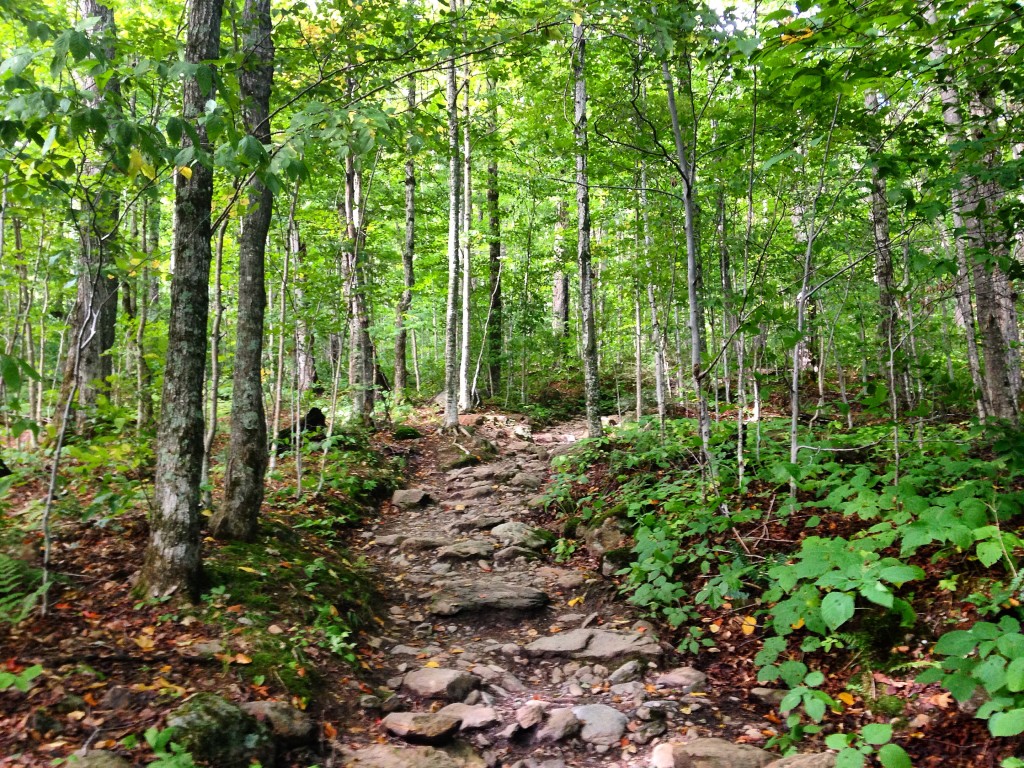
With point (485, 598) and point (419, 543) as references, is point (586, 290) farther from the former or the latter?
point (485, 598)

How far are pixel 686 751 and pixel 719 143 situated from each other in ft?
20.1

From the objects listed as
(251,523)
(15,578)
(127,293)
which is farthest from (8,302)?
(15,578)

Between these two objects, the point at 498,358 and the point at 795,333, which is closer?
the point at 795,333

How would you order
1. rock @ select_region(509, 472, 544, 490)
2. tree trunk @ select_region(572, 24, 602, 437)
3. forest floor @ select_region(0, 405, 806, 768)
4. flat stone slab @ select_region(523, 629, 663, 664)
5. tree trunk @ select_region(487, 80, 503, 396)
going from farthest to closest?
tree trunk @ select_region(487, 80, 503, 396)
tree trunk @ select_region(572, 24, 602, 437)
rock @ select_region(509, 472, 544, 490)
flat stone slab @ select_region(523, 629, 663, 664)
forest floor @ select_region(0, 405, 806, 768)

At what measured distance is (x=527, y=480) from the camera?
975 centimetres

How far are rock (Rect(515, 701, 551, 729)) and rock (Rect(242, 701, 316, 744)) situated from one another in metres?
1.32

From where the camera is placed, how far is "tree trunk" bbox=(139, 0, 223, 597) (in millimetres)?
4109

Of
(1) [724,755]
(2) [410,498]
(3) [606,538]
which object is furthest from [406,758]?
(2) [410,498]

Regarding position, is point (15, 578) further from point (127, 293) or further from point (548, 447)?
point (548, 447)

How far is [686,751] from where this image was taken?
→ 337 cm

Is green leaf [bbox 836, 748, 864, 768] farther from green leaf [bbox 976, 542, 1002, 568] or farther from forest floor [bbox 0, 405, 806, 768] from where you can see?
green leaf [bbox 976, 542, 1002, 568]

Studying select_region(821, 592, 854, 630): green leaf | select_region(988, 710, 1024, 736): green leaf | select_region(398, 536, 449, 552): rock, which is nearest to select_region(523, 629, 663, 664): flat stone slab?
select_region(821, 592, 854, 630): green leaf

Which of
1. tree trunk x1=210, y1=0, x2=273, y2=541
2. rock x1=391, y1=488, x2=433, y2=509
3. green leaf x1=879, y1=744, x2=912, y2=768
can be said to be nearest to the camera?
green leaf x1=879, y1=744, x2=912, y2=768

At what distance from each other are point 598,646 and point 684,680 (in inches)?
30.3
